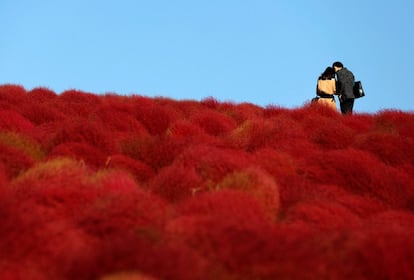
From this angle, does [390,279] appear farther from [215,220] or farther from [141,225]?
[141,225]

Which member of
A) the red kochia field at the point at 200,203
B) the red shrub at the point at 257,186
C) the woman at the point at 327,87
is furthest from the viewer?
the woman at the point at 327,87

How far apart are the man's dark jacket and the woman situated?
0.20 ft

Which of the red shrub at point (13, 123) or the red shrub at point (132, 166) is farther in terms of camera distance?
the red shrub at point (13, 123)

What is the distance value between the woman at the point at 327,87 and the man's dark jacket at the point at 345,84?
62 millimetres

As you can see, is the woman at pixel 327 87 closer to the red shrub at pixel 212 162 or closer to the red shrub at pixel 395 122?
the red shrub at pixel 395 122

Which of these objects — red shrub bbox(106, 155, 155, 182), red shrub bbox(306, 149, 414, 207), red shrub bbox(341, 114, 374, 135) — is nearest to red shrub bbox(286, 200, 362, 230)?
red shrub bbox(306, 149, 414, 207)

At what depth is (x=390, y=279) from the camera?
64.1 inches

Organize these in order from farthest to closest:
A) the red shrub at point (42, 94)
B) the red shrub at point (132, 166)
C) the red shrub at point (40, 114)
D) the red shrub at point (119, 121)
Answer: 1. the red shrub at point (42, 94)
2. the red shrub at point (40, 114)
3. the red shrub at point (119, 121)
4. the red shrub at point (132, 166)

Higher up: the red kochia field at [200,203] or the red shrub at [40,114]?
the red shrub at [40,114]

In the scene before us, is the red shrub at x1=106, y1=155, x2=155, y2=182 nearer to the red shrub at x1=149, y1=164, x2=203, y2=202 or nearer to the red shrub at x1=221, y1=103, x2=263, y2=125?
the red shrub at x1=149, y1=164, x2=203, y2=202

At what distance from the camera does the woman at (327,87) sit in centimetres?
752

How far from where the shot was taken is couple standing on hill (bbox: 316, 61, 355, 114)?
753 cm

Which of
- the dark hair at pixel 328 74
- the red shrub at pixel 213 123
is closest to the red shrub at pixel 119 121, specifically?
the red shrub at pixel 213 123

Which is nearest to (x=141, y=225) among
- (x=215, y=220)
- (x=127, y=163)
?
(x=215, y=220)
